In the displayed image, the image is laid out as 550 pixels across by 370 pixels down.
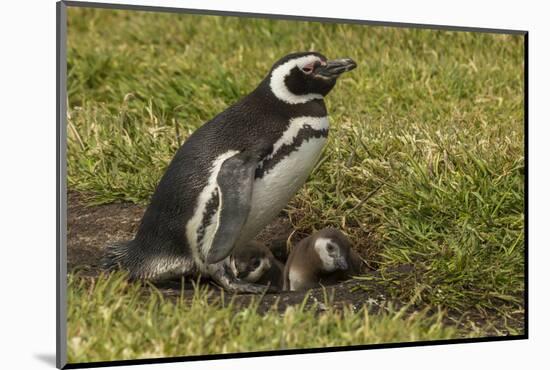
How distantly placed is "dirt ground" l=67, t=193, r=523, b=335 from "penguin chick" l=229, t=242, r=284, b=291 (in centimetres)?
16

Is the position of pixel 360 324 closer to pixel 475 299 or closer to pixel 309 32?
pixel 475 299

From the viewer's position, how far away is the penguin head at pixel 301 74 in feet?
16.6

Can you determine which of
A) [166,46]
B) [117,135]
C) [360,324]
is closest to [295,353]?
[360,324]

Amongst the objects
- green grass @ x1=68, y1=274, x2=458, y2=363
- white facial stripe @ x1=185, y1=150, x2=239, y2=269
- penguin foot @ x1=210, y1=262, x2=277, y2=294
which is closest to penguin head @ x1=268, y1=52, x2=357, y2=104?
white facial stripe @ x1=185, y1=150, x2=239, y2=269

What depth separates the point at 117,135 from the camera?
563 centimetres

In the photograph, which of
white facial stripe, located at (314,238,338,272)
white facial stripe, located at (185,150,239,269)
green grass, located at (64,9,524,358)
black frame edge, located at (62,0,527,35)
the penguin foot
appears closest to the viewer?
black frame edge, located at (62,0,527,35)

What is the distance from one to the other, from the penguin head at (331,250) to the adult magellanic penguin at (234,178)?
29 cm

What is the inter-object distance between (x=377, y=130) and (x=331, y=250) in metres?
0.78

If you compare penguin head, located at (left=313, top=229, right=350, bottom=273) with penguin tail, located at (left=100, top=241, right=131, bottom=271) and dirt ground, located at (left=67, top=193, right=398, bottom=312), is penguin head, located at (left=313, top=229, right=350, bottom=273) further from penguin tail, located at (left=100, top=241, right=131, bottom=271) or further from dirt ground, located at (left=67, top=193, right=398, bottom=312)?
penguin tail, located at (left=100, top=241, right=131, bottom=271)

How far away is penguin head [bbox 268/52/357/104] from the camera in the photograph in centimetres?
506

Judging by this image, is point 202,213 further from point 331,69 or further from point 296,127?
point 331,69

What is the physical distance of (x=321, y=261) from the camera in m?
5.21

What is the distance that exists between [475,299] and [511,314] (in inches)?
9.2

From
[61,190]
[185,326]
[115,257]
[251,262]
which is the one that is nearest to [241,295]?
[251,262]
